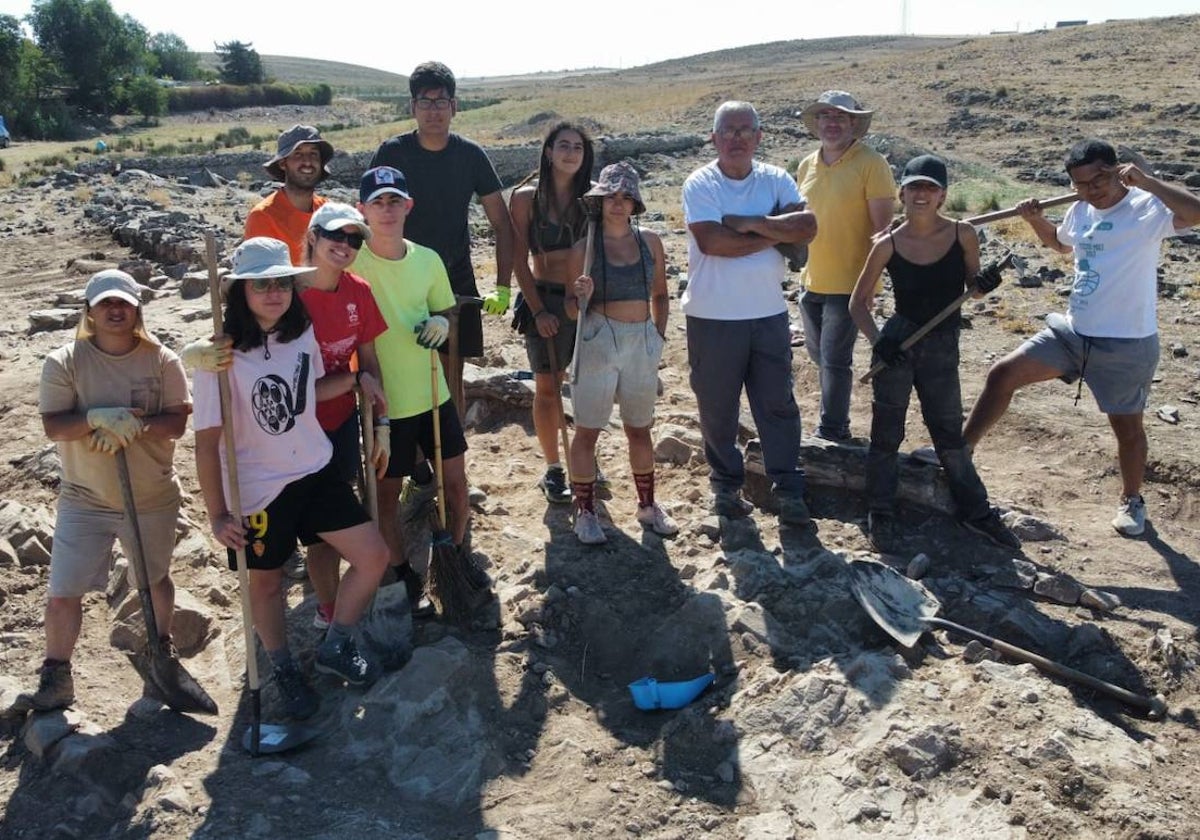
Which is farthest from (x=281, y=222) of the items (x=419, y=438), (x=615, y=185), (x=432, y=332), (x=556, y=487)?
(x=556, y=487)

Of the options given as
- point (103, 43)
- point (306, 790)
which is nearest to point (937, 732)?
point (306, 790)

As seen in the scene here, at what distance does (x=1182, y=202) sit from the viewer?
16.4 feet

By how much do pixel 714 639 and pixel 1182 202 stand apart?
3.03 meters

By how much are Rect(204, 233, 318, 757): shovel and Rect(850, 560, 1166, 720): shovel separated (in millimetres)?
2390

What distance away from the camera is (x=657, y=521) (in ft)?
17.9

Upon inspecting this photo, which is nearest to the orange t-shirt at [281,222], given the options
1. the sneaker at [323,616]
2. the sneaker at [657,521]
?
the sneaker at [323,616]

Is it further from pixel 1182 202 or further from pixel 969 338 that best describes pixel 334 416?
pixel 969 338

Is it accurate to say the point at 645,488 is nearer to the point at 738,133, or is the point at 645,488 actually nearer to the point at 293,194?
the point at 738,133

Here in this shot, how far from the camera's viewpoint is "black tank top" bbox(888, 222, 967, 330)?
5.17 meters

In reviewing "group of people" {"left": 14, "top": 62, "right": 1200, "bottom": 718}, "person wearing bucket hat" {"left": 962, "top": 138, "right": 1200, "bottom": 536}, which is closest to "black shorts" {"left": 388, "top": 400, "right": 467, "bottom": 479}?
"group of people" {"left": 14, "top": 62, "right": 1200, "bottom": 718}

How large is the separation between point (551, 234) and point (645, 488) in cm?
138

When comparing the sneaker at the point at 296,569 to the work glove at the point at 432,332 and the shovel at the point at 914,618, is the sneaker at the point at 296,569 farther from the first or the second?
the shovel at the point at 914,618

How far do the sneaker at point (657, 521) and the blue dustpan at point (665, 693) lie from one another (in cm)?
→ 117

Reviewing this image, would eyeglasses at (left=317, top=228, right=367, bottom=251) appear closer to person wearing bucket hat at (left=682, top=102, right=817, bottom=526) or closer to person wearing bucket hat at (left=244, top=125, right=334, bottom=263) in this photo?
person wearing bucket hat at (left=244, top=125, right=334, bottom=263)
